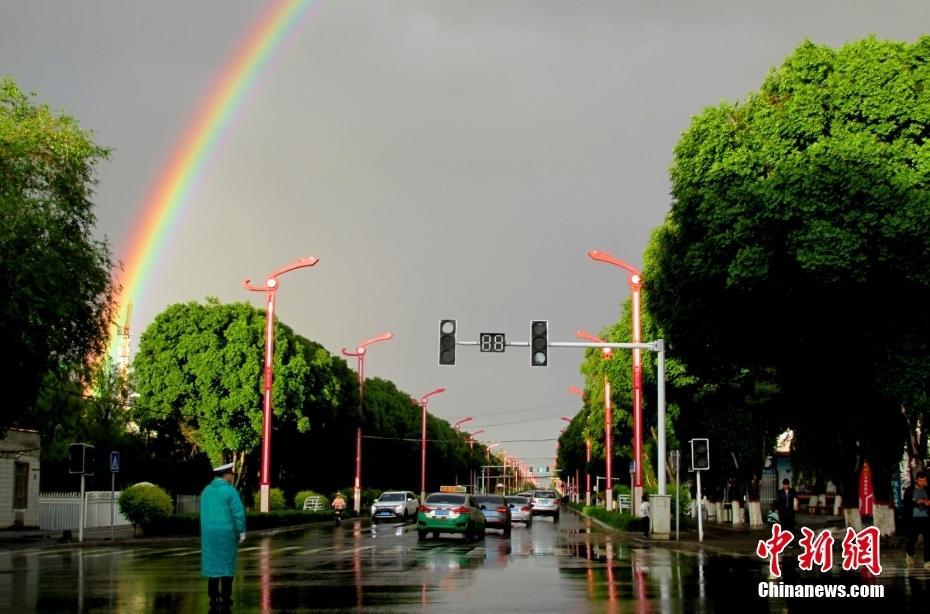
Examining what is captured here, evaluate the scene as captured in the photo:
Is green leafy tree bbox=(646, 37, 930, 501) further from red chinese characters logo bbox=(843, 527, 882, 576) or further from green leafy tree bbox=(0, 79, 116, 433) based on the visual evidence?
green leafy tree bbox=(0, 79, 116, 433)

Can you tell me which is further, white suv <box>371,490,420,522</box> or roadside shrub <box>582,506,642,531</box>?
white suv <box>371,490,420,522</box>

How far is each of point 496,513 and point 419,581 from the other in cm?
2992

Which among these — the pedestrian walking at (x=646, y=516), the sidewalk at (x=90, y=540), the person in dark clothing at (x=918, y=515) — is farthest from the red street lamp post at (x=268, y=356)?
the person in dark clothing at (x=918, y=515)

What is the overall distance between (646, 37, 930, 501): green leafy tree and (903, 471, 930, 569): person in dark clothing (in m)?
4.67

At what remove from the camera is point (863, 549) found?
19.3 metres

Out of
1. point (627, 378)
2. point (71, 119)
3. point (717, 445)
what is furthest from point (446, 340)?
point (627, 378)

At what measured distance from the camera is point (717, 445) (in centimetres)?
4303

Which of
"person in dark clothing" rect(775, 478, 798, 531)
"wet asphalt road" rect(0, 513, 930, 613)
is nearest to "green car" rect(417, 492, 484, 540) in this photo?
"wet asphalt road" rect(0, 513, 930, 613)

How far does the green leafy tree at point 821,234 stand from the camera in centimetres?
2466

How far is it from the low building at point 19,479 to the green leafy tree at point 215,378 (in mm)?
9023

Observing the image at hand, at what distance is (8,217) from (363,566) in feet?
43.6

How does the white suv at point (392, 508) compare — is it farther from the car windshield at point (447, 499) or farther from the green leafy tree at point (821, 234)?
the green leafy tree at point (821, 234)

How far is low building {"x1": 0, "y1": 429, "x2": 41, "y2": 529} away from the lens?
5003 centimetres

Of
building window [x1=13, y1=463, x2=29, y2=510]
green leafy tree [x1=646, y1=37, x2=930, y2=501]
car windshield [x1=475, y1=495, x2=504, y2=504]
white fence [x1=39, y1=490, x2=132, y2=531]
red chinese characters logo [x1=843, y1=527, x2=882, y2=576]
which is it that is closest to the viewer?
red chinese characters logo [x1=843, y1=527, x2=882, y2=576]
